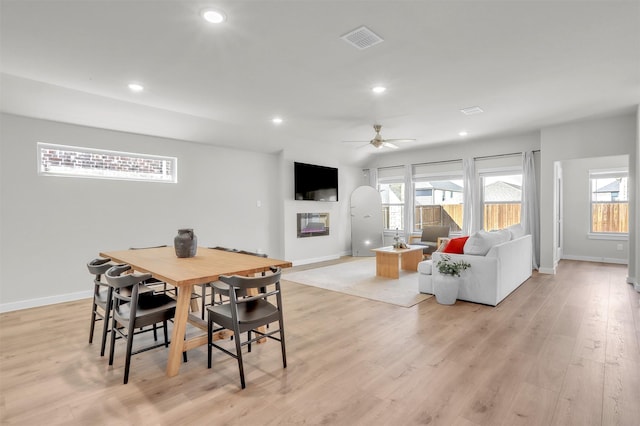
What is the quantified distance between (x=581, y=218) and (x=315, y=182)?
6.08m

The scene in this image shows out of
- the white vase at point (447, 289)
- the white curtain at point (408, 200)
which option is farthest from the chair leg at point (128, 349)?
the white curtain at point (408, 200)

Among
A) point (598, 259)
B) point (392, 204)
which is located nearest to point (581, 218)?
point (598, 259)

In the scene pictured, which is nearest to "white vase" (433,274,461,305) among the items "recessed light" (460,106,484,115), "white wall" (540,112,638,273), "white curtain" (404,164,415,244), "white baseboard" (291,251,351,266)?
"recessed light" (460,106,484,115)

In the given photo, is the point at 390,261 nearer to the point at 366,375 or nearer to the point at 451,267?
the point at 451,267

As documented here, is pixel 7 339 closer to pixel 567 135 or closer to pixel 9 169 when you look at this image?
pixel 9 169

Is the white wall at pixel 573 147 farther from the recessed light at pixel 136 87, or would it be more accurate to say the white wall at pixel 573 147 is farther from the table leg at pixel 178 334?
the recessed light at pixel 136 87

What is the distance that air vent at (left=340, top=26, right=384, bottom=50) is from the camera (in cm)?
257

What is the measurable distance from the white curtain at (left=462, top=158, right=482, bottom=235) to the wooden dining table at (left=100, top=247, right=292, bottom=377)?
18.3ft

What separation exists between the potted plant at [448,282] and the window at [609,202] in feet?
17.6

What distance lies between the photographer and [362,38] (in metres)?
2.68

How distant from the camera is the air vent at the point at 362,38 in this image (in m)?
2.57

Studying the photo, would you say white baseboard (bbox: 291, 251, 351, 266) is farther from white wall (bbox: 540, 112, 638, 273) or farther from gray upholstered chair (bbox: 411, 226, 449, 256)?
white wall (bbox: 540, 112, 638, 273)

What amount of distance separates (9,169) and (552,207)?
817 cm

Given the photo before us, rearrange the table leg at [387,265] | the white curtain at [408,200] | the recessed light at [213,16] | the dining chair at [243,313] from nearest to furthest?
the dining chair at [243,313] < the recessed light at [213,16] < the table leg at [387,265] < the white curtain at [408,200]
